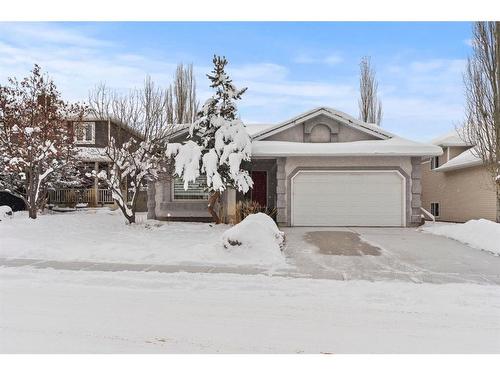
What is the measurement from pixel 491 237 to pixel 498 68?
8053 millimetres

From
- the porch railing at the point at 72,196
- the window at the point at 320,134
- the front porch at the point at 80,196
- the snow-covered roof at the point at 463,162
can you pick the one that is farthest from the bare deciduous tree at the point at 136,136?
the snow-covered roof at the point at 463,162

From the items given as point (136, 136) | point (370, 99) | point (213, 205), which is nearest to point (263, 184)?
point (213, 205)

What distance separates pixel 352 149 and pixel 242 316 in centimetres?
1094

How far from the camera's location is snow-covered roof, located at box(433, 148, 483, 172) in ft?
58.3

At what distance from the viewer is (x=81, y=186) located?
883 inches

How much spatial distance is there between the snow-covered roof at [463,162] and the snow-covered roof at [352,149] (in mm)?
4932

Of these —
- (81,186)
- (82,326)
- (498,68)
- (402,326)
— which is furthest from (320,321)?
(81,186)

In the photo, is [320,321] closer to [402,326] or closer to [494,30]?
[402,326]

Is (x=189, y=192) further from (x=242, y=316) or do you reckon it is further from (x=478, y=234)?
(x=242, y=316)

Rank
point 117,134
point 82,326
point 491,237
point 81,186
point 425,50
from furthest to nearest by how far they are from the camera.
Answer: point 81,186 < point 117,134 < point 491,237 < point 425,50 < point 82,326

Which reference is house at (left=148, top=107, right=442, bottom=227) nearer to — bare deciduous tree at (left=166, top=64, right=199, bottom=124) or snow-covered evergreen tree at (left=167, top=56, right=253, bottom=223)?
snow-covered evergreen tree at (left=167, top=56, right=253, bottom=223)

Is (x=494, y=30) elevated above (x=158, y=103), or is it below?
above

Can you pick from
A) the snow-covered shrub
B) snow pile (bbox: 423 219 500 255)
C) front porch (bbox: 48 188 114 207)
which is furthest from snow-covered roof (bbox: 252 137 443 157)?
front porch (bbox: 48 188 114 207)

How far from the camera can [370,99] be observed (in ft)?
90.1
